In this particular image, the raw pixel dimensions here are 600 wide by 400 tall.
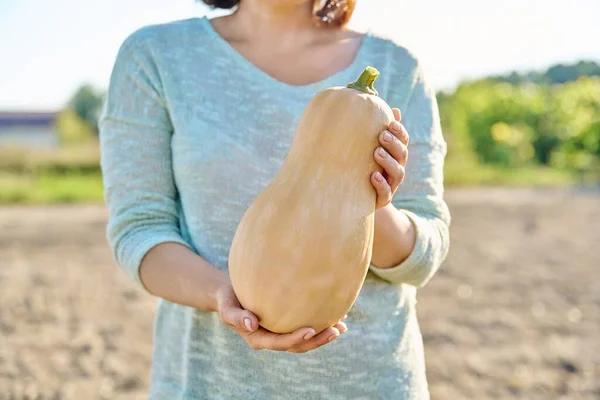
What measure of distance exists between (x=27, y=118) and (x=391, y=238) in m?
42.4

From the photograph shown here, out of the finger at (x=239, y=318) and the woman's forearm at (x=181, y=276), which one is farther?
the woman's forearm at (x=181, y=276)

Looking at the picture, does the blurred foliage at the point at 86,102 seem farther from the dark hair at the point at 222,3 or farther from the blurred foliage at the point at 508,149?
the dark hair at the point at 222,3

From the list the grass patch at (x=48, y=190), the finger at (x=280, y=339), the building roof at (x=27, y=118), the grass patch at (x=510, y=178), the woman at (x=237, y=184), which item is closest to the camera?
the finger at (x=280, y=339)

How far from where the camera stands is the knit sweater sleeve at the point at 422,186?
157cm

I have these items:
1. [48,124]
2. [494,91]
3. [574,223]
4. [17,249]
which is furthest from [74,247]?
[48,124]

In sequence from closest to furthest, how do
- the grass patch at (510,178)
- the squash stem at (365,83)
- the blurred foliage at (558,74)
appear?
1. the squash stem at (365,83)
2. the grass patch at (510,178)
3. the blurred foliage at (558,74)

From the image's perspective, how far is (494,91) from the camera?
Answer: 21.8m

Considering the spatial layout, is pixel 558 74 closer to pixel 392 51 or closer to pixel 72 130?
pixel 392 51

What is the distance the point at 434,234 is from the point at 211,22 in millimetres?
689

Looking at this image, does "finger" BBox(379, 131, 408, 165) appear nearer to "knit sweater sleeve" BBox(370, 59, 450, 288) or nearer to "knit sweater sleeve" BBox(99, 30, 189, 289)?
"knit sweater sleeve" BBox(370, 59, 450, 288)

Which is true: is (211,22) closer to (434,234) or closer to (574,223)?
(434,234)

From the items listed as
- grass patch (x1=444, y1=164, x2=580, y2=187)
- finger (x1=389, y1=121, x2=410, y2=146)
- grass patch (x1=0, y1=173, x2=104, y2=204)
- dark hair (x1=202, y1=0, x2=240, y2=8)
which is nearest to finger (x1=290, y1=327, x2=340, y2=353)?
finger (x1=389, y1=121, x2=410, y2=146)

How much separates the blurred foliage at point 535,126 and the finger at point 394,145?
49.4 ft

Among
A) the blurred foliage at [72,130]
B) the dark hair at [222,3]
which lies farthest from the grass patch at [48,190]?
the blurred foliage at [72,130]
